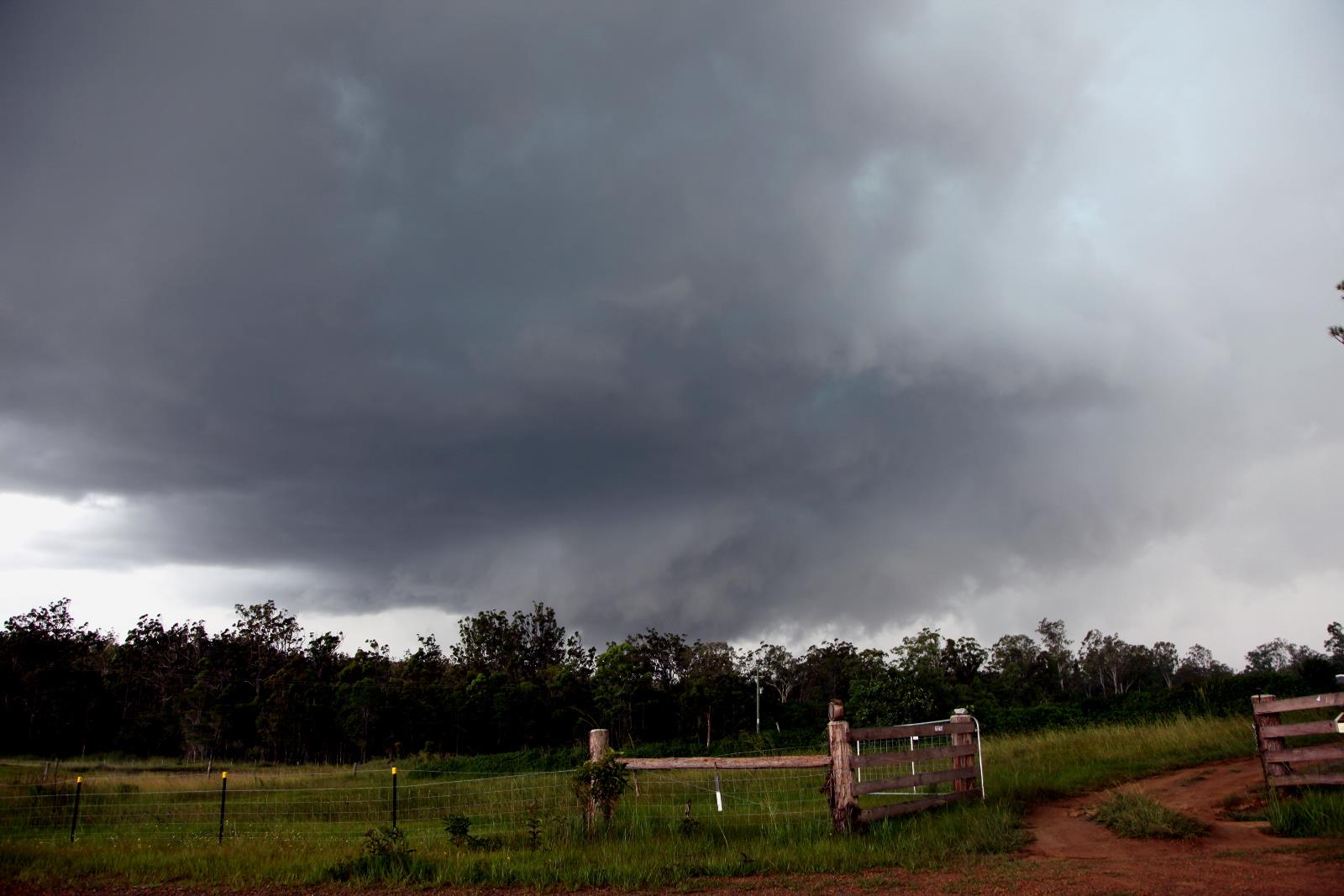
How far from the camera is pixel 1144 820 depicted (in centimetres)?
1061

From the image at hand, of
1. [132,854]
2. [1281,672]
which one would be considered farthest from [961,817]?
[1281,672]

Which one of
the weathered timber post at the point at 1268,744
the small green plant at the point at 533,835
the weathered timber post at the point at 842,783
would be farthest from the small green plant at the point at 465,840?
the weathered timber post at the point at 1268,744

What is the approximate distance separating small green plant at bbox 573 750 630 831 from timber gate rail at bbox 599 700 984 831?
314 mm

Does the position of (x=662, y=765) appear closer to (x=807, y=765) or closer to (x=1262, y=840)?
(x=807, y=765)

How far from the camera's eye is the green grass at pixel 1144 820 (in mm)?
10273

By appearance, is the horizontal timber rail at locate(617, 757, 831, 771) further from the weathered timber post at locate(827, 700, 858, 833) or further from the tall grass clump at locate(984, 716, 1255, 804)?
the tall grass clump at locate(984, 716, 1255, 804)

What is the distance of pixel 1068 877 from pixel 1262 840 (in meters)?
3.23

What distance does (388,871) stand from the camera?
10094mm

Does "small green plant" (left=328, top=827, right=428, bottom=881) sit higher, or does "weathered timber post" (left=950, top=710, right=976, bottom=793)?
"weathered timber post" (left=950, top=710, right=976, bottom=793)

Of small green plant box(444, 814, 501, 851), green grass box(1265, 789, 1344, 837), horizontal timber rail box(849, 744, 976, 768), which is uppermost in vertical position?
horizontal timber rail box(849, 744, 976, 768)

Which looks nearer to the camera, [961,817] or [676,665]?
[961,817]

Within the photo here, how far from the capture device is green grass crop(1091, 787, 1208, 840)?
10273mm

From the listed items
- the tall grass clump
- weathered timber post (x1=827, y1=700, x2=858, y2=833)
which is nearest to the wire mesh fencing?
weathered timber post (x1=827, y1=700, x2=858, y2=833)

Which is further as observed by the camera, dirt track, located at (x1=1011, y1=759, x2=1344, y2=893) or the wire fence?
the wire fence
